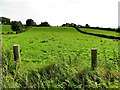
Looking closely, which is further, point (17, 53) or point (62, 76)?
point (17, 53)

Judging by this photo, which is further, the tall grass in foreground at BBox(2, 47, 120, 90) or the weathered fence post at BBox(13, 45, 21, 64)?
the weathered fence post at BBox(13, 45, 21, 64)

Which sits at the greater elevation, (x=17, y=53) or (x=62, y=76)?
(x=17, y=53)

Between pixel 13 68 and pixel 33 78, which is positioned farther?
pixel 13 68

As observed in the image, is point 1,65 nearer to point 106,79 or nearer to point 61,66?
point 61,66

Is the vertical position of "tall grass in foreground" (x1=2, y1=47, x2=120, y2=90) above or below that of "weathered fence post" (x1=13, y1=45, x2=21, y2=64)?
below

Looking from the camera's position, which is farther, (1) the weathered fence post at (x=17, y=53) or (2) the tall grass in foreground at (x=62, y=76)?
(1) the weathered fence post at (x=17, y=53)

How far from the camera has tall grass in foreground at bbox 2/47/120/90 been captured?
6031 millimetres

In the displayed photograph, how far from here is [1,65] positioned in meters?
7.36

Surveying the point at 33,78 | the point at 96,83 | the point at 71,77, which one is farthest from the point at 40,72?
the point at 96,83

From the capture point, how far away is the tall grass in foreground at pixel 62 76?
6.03m

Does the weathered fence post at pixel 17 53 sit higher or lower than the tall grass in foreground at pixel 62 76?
higher

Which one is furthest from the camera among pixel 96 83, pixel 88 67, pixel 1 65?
pixel 1 65

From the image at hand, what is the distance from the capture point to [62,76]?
20.9ft

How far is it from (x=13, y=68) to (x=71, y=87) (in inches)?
80.2
